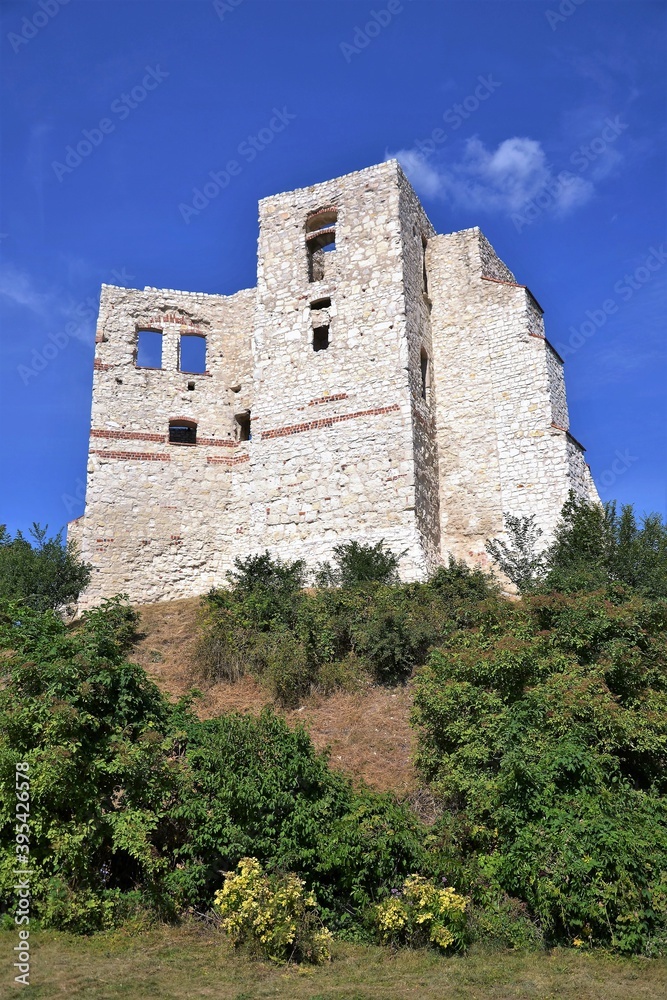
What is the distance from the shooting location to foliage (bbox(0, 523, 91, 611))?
16047mm

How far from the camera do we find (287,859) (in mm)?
7629

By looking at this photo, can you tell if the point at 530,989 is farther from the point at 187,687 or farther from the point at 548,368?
the point at 548,368

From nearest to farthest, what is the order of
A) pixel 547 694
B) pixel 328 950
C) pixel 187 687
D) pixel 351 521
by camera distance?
pixel 328 950 → pixel 547 694 → pixel 187 687 → pixel 351 521

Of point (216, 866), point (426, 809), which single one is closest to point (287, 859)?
point (216, 866)

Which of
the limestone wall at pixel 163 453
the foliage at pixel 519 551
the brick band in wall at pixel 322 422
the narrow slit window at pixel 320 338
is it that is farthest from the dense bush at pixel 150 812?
the narrow slit window at pixel 320 338

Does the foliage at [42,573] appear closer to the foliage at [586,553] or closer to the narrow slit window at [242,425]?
the narrow slit window at [242,425]

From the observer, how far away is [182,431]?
66.5ft

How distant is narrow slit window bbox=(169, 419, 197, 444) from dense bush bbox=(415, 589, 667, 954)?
1142 centimetres

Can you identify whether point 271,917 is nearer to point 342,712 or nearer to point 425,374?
point 342,712

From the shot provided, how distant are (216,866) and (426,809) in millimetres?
2540

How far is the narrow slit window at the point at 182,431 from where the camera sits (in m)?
19.9

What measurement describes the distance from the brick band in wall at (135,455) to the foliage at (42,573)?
2512mm

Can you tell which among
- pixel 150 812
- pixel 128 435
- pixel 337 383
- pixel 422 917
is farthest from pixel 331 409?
pixel 422 917

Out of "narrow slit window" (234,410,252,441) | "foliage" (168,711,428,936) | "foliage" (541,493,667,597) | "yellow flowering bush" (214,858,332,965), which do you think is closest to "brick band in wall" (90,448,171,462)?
"narrow slit window" (234,410,252,441)
